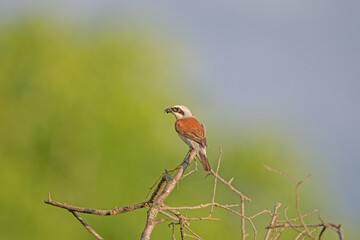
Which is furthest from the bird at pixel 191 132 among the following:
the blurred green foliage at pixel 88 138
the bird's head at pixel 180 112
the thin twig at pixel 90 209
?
the blurred green foliage at pixel 88 138

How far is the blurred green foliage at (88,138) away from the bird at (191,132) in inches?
831

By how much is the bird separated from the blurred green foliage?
2110 cm

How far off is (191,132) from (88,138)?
26.0m

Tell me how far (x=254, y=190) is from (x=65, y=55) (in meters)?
17.7

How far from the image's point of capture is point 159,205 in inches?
142

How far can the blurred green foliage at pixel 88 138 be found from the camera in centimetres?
2958

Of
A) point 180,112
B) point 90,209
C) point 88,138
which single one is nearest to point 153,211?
point 90,209

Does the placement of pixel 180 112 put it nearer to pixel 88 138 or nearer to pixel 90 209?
pixel 90 209

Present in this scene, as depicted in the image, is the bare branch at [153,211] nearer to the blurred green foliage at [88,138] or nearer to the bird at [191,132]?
the bird at [191,132]

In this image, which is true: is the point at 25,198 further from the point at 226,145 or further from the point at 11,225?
the point at 226,145

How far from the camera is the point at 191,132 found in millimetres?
7277

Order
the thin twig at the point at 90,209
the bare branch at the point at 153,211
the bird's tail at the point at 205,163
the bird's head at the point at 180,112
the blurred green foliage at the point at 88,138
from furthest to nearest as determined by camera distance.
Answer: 1. the blurred green foliage at the point at 88,138
2. the bird's head at the point at 180,112
3. the bird's tail at the point at 205,163
4. the thin twig at the point at 90,209
5. the bare branch at the point at 153,211

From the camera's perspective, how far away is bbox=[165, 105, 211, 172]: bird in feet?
22.7

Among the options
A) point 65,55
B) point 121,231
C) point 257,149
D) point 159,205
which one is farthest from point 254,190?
point 159,205
